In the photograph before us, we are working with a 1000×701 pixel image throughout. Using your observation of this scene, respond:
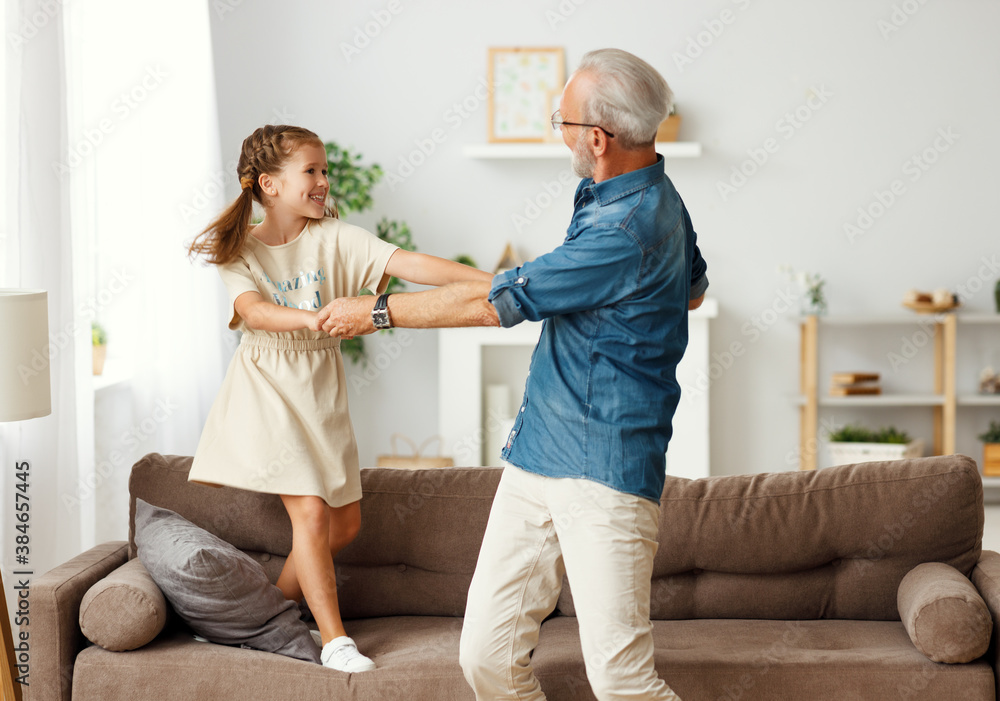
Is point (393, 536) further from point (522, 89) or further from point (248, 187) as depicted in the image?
point (522, 89)

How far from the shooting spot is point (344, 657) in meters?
1.82

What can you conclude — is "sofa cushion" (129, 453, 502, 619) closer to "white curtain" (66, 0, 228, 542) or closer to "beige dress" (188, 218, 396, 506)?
"beige dress" (188, 218, 396, 506)

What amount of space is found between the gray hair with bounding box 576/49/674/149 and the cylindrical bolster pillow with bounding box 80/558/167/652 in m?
1.25

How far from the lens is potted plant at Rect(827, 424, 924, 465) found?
4.39 meters

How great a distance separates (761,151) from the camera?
472 cm

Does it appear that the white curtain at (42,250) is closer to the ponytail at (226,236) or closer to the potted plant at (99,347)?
the potted plant at (99,347)

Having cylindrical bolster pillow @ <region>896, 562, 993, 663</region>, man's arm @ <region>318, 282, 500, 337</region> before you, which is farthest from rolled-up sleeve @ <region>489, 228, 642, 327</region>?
cylindrical bolster pillow @ <region>896, 562, 993, 663</region>

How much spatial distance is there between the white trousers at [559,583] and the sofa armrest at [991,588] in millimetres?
676

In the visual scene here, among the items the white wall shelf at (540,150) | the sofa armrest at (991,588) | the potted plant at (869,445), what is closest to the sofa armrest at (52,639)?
the sofa armrest at (991,588)

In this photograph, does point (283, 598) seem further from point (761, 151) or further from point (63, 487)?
point (761, 151)

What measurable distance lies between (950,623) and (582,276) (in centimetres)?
98

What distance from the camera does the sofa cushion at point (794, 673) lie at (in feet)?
5.70

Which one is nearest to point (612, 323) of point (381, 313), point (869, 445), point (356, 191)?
point (381, 313)

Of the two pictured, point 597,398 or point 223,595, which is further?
point 223,595
